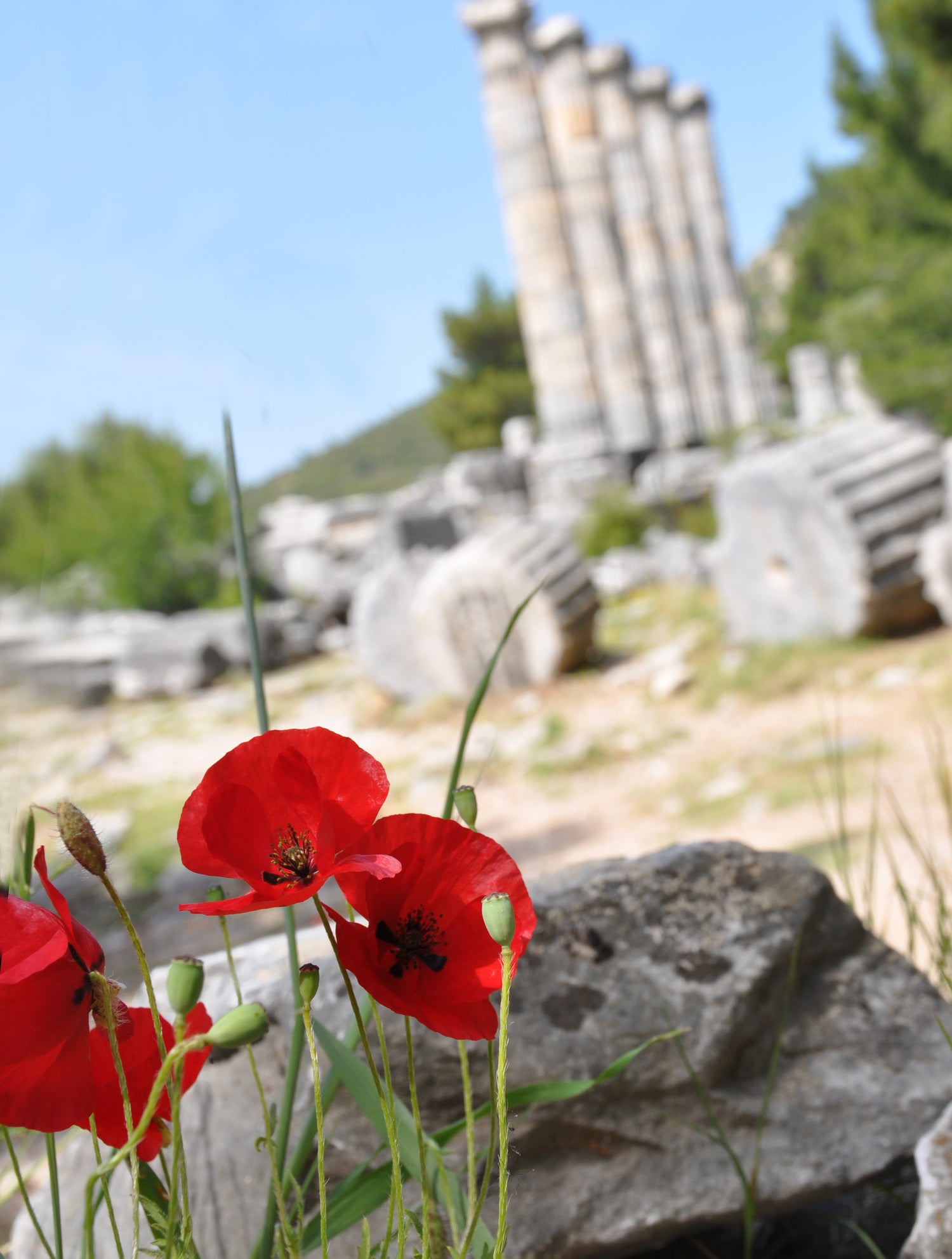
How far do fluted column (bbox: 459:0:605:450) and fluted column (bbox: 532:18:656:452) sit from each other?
21cm

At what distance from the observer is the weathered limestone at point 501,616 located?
6961mm

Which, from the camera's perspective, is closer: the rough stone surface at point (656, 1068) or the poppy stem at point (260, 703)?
the poppy stem at point (260, 703)

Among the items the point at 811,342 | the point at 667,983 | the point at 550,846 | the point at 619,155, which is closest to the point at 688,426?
the point at 619,155

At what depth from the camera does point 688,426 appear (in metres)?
17.4

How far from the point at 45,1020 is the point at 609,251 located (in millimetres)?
17722

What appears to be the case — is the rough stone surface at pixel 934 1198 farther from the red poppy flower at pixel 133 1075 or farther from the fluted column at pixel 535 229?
the fluted column at pixel 535 229

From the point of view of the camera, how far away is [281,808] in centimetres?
55

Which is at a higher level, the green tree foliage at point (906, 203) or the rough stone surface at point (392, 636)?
the green tree foliage at point (906, 203)

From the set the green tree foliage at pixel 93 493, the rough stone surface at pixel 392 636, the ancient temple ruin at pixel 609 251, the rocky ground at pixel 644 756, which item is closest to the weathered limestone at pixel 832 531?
the rocky ground at pixel 644 756

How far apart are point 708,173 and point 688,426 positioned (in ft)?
15.3

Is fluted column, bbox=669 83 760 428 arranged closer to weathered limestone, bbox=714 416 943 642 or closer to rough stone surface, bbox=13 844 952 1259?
weathered limestone, bbox=714 416 943 642

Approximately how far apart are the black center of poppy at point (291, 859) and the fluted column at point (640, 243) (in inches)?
677

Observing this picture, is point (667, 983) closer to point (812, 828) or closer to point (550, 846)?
point (812, 828)

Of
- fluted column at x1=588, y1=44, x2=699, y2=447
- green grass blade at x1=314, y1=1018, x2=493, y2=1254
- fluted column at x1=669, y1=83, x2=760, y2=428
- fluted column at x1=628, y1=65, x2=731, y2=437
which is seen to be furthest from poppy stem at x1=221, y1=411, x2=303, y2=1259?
fluted column at x1=669, y1=83, x2=760, y2=428
